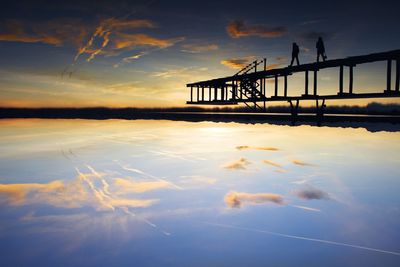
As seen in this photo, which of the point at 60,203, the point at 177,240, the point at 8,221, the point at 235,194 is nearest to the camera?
the point at 177,240

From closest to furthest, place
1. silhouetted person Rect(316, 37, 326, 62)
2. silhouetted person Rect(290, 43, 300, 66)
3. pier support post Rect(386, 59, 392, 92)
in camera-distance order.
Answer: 1. pier support post Rect(386, 59, 392, 92)
2. silhouetted person Rect(316, 37, 326, 62)
3. silhouetted person Rect(290, 43, 300, 66)

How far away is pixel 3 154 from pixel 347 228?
986 inches

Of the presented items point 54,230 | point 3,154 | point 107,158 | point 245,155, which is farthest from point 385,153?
point 3,154

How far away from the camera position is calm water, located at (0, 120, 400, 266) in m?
8.04

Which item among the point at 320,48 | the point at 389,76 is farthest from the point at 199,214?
the point at 320,48

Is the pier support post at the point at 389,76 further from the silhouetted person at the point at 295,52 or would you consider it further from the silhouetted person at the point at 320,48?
the silhouetted person at the point at 295,52

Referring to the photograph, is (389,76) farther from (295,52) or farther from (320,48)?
(295,52)

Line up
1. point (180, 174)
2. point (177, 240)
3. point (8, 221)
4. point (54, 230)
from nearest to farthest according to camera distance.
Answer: point (177, 240), point (54, 230), point (8, 221), point (180, 174)

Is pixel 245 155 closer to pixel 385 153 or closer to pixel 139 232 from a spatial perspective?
pixel 385 153

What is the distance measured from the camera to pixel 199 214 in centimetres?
1090

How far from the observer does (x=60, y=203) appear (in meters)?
12.0

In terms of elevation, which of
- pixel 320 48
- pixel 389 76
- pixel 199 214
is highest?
pixel 320 48

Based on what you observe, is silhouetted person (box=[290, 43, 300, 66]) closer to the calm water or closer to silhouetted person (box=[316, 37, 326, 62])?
silhouetted person (box=[316, 37, 326, 62])

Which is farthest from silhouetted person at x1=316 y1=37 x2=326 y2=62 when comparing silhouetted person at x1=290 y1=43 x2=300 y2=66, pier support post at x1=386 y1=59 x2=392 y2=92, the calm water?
the calm water
